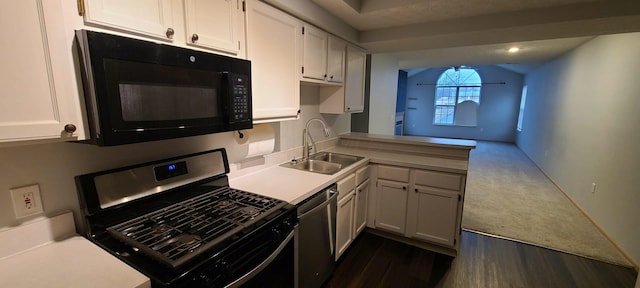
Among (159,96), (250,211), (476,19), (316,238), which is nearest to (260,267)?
(250,211)

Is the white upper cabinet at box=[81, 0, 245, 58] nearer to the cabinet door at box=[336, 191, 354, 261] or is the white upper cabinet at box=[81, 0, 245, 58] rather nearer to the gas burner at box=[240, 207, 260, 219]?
the gas burner at box=[240, 207, 260, 219]

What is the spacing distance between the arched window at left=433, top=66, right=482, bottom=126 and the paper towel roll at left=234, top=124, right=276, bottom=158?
934cm

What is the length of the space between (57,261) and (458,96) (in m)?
10.8

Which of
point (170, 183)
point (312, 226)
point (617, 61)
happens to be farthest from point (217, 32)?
point (617, 61)

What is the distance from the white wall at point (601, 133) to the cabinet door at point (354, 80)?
2709mm

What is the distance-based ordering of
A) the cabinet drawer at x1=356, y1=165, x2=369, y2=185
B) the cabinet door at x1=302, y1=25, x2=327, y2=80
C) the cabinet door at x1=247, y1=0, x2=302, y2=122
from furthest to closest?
1. the cabinet drawer at x1=356, y1=165, x2=369, y2=185
2. the cabinet door at x1=302, y1=25, x2=327, y2=80
3. the cabinet door at x1=247, y1=0, x2=302, y2=122

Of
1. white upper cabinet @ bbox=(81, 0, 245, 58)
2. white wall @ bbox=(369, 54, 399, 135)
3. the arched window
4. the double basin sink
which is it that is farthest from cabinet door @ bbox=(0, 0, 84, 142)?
the arched window

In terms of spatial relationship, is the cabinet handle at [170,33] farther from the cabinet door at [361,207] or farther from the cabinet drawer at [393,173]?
the cabinet drawer at [393,173]

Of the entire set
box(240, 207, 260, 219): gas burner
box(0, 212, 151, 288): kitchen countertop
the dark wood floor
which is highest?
box(240, 207, 260, 219): gas burner

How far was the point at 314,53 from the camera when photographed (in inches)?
87.5

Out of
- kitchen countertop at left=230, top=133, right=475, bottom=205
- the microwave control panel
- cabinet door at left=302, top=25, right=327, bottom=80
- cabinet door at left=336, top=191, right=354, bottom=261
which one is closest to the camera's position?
the microwave control panel

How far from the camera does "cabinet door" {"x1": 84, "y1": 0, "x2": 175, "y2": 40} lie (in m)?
0.94

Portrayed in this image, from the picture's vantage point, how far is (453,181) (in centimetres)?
240

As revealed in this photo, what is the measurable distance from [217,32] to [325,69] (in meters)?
1.18
